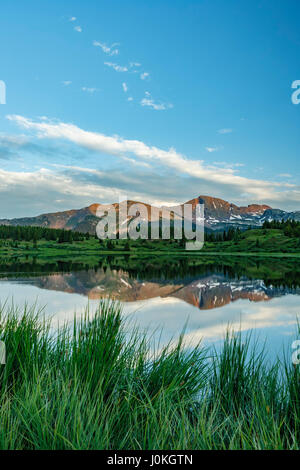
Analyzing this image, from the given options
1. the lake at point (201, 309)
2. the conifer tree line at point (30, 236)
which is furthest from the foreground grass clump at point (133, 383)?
the conifer tree line at point (30, 236)

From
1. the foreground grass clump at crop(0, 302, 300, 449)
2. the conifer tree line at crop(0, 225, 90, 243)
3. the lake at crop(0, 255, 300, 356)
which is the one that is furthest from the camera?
the conifer tree line at crop(0, 225, 90, 243)

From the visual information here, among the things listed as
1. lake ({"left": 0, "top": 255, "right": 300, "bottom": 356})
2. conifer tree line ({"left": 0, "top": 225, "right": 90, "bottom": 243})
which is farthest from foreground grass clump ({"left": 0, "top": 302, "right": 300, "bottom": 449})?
conifer tree line ({"left": 0, "top": 225, "right": 90, "bottom": 243})

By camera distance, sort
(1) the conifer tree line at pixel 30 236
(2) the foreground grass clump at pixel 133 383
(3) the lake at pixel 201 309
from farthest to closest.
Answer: (1) the conifer tree line at pixel 30 236
(3) the lake at pixel 201 309
(2) the foreground grass clump at pixel 133 383

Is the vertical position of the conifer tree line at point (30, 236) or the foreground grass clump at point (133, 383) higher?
the conifer tree line at point (30, 236)

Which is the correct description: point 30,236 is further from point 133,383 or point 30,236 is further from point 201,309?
point 133,383

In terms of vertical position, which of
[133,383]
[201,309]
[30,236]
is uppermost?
[30,236]

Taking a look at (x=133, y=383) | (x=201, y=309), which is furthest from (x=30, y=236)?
(x=133, y=383)

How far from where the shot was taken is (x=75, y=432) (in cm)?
397

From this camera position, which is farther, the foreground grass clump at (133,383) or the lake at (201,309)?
the lake at (201,309)

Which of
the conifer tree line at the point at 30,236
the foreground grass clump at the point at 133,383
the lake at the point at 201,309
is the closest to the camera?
the foreground grass clump at the point at 133,383

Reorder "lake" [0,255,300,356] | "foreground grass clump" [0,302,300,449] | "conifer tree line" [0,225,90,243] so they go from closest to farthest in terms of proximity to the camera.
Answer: "foreground grass clump" [0,302,300,449]
"lake" [0,255,300,356]
"conifer tree line" [0,225,90,243]

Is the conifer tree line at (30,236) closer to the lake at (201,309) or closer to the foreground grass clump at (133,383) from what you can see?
the lake at (201,309)

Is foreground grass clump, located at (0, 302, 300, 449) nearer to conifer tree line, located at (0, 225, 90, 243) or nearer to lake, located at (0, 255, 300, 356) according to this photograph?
lake, located at (0, 255, 300, 356)
